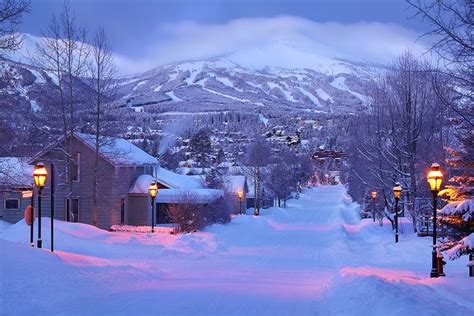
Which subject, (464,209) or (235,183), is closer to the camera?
(464,209)

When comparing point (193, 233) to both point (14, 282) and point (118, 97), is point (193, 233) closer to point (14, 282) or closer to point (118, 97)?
Result: point (118, 97)

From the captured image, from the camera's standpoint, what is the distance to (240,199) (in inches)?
2215

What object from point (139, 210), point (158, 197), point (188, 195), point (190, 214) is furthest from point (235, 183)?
point (190, 214)

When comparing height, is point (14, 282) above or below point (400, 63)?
below

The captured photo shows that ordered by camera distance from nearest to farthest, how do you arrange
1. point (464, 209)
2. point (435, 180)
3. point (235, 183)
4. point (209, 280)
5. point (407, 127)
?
point (464, 209)
point (209, 280)
point (435, 180)
point (407, 127)
point (235, 183)

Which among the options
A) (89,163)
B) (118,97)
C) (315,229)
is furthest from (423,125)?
(89,163)

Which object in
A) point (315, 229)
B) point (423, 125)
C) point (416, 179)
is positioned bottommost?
point (315, 229)

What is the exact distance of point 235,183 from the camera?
59.6 m

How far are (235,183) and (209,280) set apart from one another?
144ft

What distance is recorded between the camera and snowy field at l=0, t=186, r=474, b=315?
11047 millimetres

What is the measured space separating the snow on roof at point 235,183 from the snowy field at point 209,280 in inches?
1206

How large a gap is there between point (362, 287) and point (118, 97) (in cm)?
2250

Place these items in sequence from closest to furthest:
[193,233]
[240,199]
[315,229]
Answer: [193,233]
[315,229]
[240,199]

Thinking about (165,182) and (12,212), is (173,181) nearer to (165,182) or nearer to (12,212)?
(165,182)
